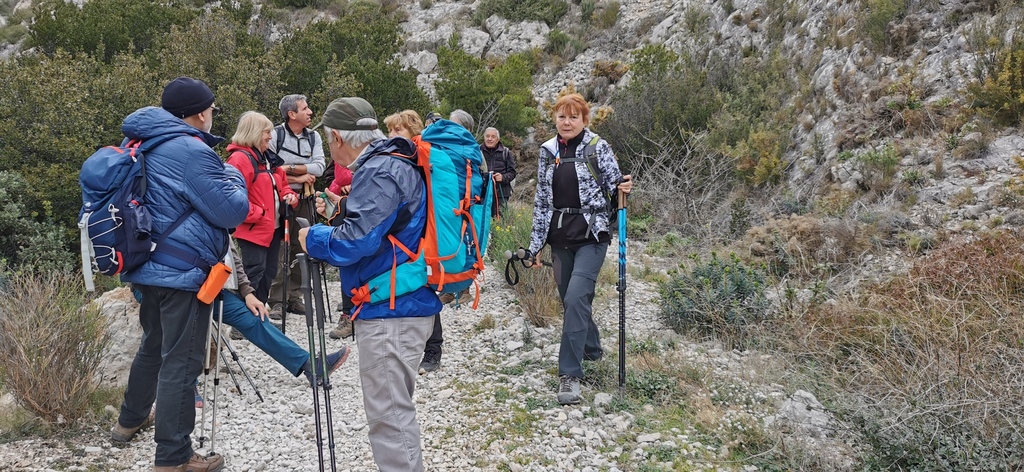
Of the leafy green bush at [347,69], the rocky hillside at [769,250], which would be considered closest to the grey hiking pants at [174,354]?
the rocky hillside at [769,250]

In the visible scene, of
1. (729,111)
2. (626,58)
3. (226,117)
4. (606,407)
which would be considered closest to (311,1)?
(626,58)

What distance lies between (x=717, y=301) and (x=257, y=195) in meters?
3.86

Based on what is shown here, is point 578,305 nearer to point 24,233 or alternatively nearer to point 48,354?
point 48,354

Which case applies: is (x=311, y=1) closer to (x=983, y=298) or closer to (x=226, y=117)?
(x=226, y=117)

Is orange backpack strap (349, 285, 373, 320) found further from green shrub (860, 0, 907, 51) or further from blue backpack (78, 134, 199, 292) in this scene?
green shrub (860, 0, 907, 51)

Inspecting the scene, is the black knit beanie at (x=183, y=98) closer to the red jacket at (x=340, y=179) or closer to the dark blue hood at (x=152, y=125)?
the dark blue hood at (x=152, y=125)

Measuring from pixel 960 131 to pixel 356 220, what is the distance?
27.0 feet

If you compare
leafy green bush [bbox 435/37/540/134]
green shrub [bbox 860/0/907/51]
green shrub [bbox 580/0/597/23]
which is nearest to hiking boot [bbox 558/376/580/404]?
green shrub [bbox 860/0/907/51]

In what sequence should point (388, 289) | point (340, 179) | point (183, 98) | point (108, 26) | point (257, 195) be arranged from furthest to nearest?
point (108, 26) < point (340, 179) < point (257, 195) < point (183, 98) < point (388, 289)

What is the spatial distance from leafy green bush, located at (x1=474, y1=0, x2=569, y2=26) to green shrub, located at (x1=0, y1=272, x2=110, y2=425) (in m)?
20.3

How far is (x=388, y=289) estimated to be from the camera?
8.56 feet

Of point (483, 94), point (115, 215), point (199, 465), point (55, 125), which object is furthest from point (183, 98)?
point (483, 94)

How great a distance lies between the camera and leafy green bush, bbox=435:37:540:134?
15.4 meters

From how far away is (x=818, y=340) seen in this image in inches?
175
